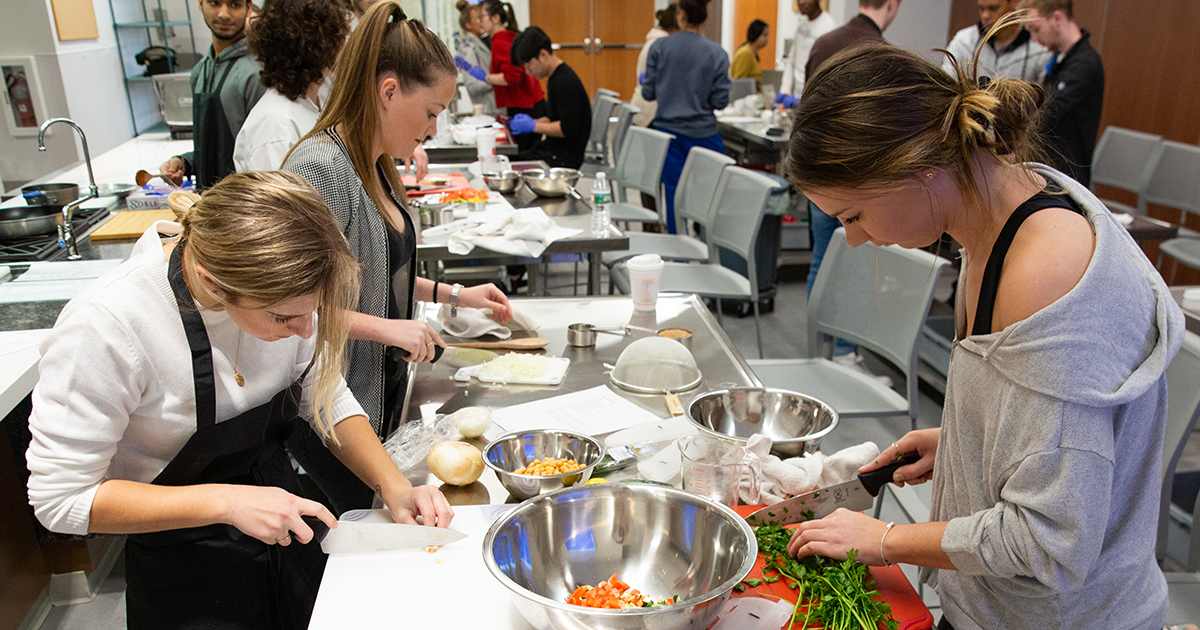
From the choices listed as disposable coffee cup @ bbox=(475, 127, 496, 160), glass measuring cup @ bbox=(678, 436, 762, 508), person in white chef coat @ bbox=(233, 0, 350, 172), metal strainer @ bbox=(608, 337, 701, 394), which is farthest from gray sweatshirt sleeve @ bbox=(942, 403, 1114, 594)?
disposable coffee cup @ bbox=(475, 127, 496, 160)

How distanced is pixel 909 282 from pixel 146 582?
2164 mm

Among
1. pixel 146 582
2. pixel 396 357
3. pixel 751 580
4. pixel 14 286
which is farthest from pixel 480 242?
pixel 751 580

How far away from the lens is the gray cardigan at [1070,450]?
97 cm

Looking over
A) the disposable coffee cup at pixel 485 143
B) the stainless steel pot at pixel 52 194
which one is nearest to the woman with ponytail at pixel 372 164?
the stainless steel pot at pixel 52 194

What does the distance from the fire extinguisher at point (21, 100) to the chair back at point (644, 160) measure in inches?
151

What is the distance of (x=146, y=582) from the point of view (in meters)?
1.35

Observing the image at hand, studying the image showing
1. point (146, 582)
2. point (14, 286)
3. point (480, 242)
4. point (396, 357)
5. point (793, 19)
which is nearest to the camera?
point (146, 582)

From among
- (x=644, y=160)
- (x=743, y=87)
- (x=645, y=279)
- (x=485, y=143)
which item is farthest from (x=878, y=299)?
(x=743, y=87)

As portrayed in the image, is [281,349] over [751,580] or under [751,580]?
over

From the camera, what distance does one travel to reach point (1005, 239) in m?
1.06

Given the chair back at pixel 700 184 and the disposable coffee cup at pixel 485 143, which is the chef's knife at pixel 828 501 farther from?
the disposable coffee cup at pixel 485 143

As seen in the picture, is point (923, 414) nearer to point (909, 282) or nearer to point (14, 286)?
point (909, 282)

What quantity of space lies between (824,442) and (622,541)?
2360 millimetres

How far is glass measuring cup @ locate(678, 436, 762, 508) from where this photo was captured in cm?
139
